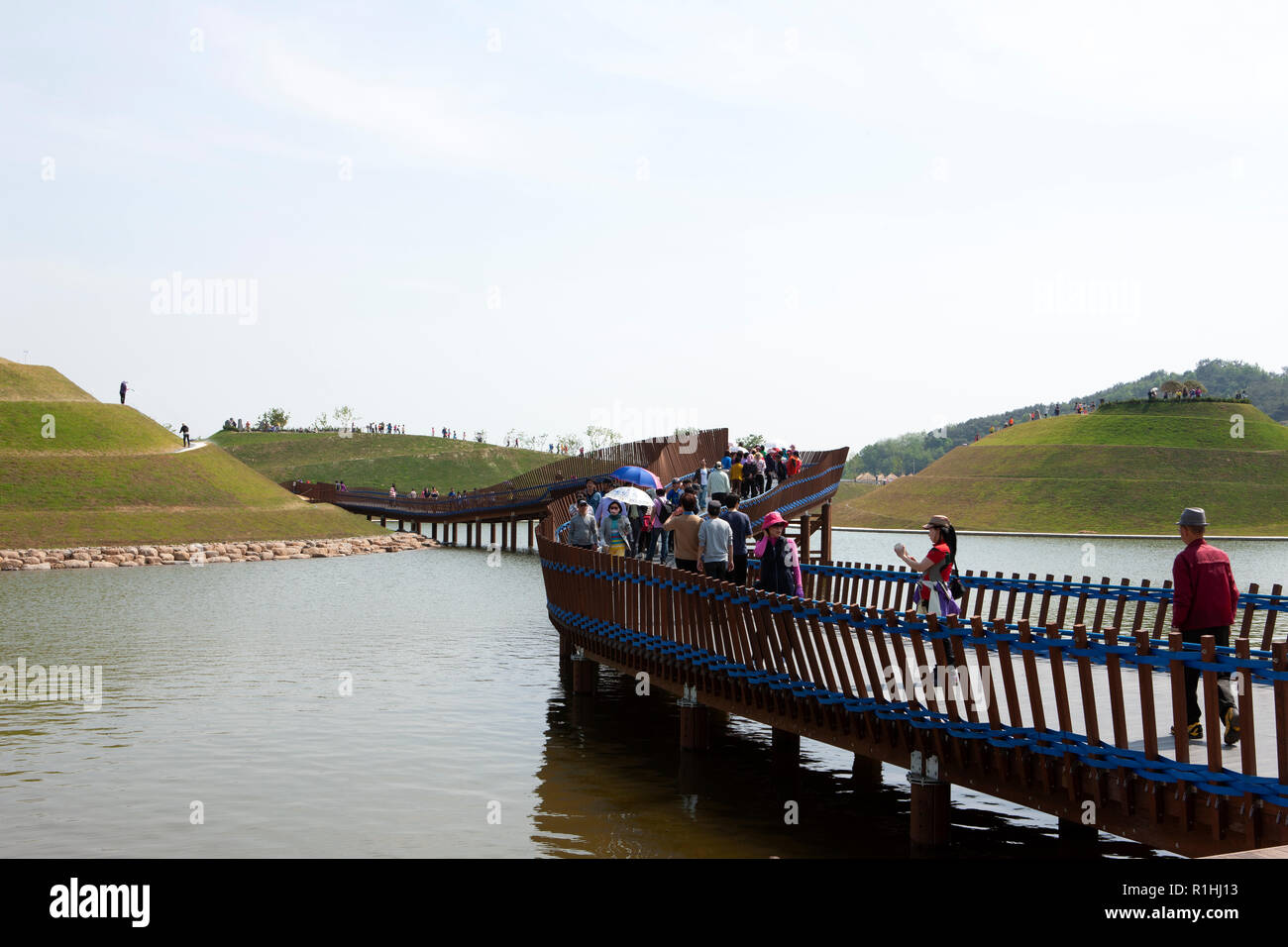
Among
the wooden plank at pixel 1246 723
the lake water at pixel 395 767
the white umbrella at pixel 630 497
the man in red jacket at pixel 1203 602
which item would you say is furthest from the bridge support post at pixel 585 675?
the wooden plank at pixel 1246 723

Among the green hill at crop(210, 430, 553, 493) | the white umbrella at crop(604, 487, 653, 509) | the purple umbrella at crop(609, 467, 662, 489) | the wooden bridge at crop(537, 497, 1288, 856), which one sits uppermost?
the green hill at crop(210, 430, 553, 493)

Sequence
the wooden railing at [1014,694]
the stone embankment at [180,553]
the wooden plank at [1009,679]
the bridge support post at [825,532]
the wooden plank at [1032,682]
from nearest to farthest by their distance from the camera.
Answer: the wooden railing at [1014,694] → the wooden plank at [1032,682] → the wooden plank at [1009,679] → the bridge support post at [825,532] → the stone embankment at [180,553]

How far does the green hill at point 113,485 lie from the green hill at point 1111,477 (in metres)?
65.1

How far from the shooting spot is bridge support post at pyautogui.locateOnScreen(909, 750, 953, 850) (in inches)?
437

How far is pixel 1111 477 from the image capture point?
394 ft

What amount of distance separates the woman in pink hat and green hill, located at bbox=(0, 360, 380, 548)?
51.3 metres

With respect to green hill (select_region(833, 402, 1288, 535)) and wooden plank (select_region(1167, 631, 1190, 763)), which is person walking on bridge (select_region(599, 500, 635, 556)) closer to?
wooden plank (select_region(1167, 631, 1190, 763))

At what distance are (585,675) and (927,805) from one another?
9878 millimetres

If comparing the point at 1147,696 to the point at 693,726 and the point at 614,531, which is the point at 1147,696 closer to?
the point at 693,726

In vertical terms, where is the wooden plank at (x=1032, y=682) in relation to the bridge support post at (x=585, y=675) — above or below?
above

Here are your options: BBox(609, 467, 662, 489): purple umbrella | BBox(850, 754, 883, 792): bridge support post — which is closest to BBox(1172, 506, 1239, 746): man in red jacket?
BBox(850, 754, 883, 792): bridge support post

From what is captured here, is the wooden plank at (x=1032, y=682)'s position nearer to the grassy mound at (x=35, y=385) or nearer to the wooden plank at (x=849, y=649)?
the wooden plank at (x=849, y=649)

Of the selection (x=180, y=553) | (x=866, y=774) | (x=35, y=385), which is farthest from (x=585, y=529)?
(x=35, y=385)

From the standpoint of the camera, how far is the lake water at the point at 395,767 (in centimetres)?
1235
